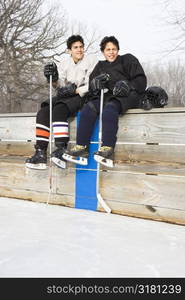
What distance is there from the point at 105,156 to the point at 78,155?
0.98 ft

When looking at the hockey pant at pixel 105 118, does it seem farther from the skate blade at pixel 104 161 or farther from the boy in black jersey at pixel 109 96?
the skate blade at pixel 104 161

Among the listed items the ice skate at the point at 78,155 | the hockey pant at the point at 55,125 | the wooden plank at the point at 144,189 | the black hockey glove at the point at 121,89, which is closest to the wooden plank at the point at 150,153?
the wooden plank at the point at 144,189

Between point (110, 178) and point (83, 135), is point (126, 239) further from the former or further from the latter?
point (83, 135)

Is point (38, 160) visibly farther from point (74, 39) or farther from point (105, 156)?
point (74, 39)

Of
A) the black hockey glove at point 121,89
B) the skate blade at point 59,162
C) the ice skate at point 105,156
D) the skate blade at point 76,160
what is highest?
the black hockey glove at point 121,89

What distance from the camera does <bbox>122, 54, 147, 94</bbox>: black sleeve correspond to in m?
2.72

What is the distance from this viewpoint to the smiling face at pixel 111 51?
289cm

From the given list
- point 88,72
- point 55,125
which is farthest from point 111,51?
point 55,125

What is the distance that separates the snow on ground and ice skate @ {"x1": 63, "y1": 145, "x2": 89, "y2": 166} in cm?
43

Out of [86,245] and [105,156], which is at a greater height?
[105,156]

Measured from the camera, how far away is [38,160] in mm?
2943

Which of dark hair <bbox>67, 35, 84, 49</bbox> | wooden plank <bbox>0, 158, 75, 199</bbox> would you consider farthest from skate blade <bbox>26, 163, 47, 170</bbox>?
dark hair <bbox>67, 35, 84, 49</bbox>

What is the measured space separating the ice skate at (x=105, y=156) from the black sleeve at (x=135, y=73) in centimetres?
61

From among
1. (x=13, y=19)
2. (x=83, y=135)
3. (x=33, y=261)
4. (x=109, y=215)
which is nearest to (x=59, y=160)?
(x=83, y=135)
